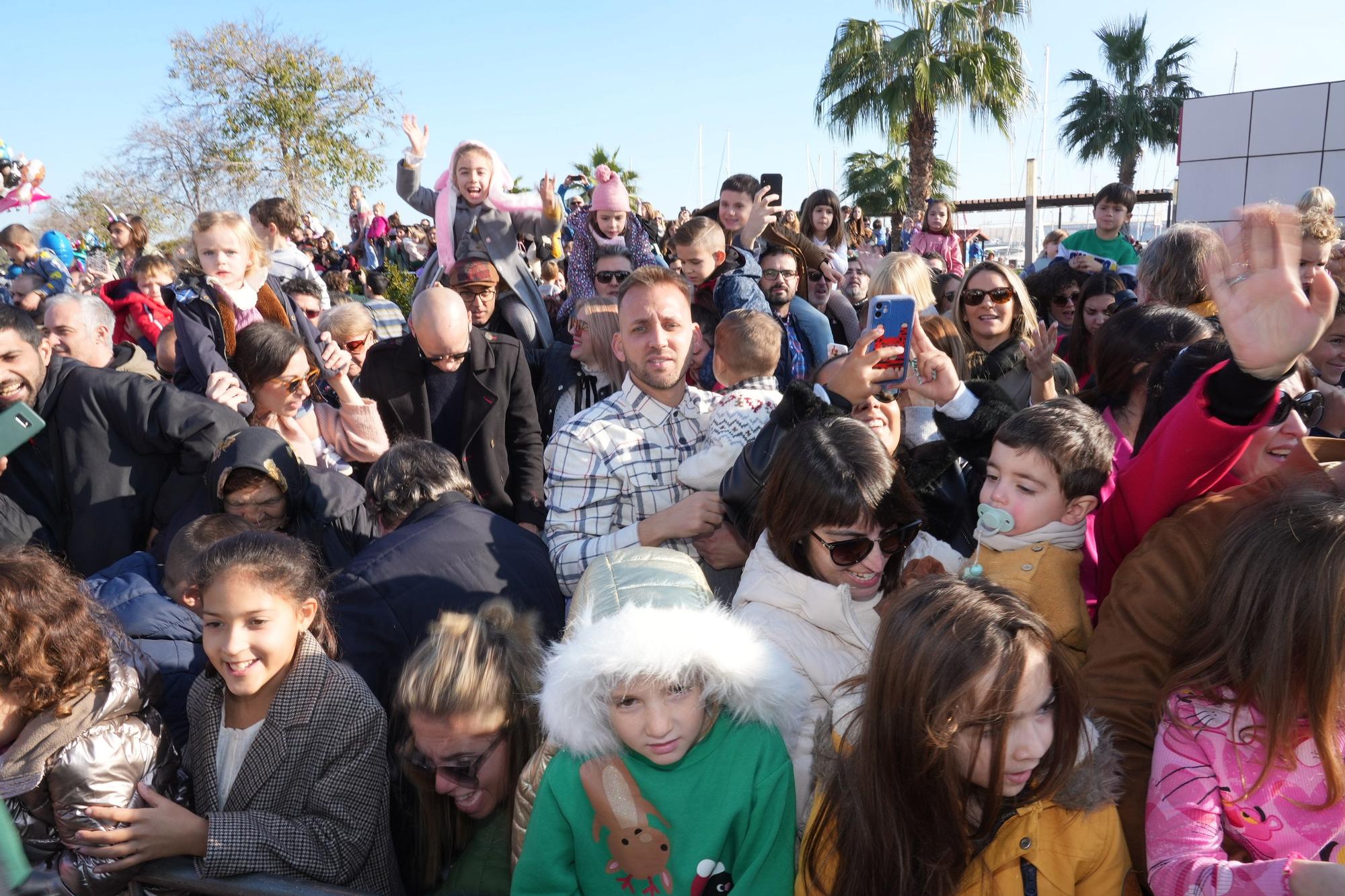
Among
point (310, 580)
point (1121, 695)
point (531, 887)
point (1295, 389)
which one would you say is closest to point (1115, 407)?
point (1295, 389)

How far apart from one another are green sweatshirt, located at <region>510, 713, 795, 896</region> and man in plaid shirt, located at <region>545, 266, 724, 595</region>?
103cm

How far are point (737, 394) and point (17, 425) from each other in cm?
262

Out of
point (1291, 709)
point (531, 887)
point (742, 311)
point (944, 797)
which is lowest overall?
point (531, 887)

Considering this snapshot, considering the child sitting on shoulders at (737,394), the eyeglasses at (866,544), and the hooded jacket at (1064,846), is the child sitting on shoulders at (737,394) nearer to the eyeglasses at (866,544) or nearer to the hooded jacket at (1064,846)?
the eyeglasses at (866,544)

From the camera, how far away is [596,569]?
8.19ft

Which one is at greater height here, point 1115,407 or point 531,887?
point 1115,407

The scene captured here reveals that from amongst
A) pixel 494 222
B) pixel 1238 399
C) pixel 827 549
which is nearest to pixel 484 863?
pixel 827 549

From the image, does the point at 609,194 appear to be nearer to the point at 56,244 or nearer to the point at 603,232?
the point at 603,232

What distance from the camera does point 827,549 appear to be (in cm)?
231

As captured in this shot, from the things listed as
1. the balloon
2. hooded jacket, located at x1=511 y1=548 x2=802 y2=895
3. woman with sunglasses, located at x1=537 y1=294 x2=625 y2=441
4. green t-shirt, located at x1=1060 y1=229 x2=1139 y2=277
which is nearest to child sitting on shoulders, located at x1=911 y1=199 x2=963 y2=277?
green t-shirt, located at x1=1060 y1=229 x2=1139 y2=277

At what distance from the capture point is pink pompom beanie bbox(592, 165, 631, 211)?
225 inches

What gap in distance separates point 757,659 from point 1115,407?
1.78m

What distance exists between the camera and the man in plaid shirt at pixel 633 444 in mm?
3018

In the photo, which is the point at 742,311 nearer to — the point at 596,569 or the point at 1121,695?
the point at 596,569
